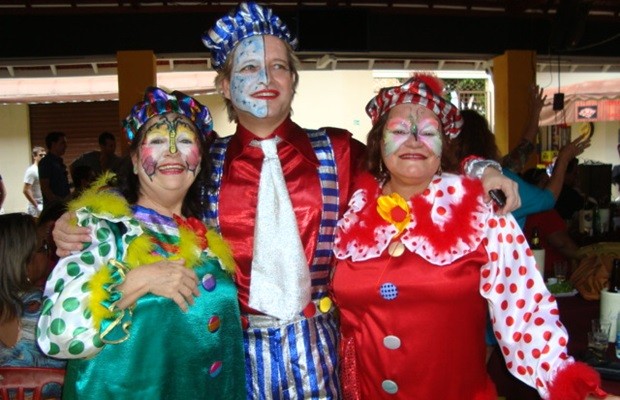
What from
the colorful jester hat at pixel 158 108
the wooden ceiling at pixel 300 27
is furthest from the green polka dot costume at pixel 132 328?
the wooden ceiling at pixel 300 27

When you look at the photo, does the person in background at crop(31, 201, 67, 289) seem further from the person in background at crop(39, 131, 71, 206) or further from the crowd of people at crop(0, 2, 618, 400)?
the person in background at crop(39, 131, 71, 206)

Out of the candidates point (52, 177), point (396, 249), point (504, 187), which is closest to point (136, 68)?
point (52, 177)

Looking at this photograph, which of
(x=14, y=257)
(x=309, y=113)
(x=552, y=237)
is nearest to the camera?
(x=14, y=257)

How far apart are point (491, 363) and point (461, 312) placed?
1.25 metres

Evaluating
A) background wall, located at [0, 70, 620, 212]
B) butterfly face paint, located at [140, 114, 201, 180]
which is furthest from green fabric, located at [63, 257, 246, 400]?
background wall, located at [0, 70, 620, 212]

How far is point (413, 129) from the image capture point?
192 cm

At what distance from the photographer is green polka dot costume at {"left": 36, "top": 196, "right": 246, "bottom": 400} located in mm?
1525

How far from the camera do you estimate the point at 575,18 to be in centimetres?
646

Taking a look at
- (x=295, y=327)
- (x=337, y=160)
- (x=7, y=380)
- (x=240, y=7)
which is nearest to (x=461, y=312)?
(x=295, y=327)

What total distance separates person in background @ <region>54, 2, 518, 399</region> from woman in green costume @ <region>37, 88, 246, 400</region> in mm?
128

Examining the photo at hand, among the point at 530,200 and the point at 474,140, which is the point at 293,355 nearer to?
the point at 530,200

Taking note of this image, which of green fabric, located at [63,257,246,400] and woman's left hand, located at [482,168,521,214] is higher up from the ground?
woman's left hand, located at [482,168,521,214]

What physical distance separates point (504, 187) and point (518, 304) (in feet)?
1.14

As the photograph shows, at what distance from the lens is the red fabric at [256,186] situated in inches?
79.2
